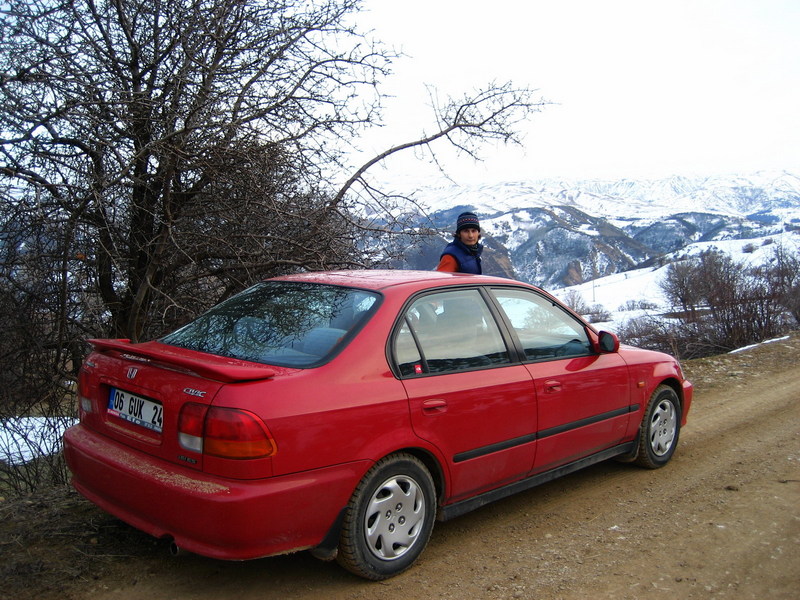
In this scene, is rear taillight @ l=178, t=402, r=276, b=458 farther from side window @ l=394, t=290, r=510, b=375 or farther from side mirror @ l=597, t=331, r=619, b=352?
side mirror @ l=597, t=331, r=619, b=352

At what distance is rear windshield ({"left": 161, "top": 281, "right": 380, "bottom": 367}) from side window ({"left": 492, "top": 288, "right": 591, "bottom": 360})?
1046mm

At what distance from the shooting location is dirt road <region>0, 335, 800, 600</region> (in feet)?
9.94

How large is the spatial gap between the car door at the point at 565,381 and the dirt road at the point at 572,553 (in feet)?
1.35

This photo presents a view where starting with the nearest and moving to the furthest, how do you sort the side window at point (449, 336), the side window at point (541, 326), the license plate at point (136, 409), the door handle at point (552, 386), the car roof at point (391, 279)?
the license plate at point (136, 409), the side window at point (449, 336), the car roof at point (391, 279), the door handle at point (552, 386), the side window at point (541, 326)

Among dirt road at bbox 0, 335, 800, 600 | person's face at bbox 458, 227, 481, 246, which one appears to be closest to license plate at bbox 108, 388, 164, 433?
dirt road at bbox 0, 335, 800, 600

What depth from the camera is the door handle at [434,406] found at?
3215 mm

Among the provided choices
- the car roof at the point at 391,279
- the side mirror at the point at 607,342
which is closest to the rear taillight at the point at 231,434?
the car roof at the point at 391,279

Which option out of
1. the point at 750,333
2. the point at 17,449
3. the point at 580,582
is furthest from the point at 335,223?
the point at 750,333

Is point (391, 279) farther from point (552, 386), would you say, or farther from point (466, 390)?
point (552, 386)

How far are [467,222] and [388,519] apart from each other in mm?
3306

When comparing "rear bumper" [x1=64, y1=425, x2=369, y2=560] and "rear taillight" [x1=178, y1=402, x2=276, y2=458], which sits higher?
"rear taillight" [x1=178, y1=402, x2=276, y2=458]

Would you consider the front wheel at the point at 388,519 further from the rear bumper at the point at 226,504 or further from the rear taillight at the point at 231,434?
the rear taillight at the point at 231,434

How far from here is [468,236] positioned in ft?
19.1

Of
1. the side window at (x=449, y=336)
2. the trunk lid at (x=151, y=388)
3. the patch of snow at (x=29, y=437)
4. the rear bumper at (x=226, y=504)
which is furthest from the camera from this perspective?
the patch of snow at (x=29, y=437)
